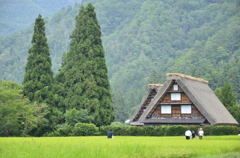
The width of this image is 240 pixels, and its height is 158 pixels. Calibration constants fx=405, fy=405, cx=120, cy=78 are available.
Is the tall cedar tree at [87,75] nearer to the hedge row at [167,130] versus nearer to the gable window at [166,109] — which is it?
the hedge row at [167,130]

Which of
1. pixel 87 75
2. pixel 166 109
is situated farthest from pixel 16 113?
pixel 166 109

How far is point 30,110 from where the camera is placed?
47.7 metres

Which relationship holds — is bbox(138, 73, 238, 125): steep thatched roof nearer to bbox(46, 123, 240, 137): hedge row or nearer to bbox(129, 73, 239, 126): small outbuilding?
bbox(129, 73, 239, 126): small outbuilding

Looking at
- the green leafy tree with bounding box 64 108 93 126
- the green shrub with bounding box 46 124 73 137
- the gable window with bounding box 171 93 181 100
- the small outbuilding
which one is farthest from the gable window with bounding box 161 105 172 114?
the green shrub with bounding box 46 124 73 137

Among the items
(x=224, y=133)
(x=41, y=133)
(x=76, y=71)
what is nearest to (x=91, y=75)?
(x=76, y=71)

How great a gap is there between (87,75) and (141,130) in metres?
14.9

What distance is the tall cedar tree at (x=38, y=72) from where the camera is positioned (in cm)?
5422

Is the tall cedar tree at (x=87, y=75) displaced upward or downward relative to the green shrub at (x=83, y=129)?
upward

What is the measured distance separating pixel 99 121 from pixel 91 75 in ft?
21.5

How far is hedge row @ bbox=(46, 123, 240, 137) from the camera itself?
43.8m

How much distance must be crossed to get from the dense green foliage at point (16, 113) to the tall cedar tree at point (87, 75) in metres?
5.48

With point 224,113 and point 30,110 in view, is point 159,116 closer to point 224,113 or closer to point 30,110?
point 224,113

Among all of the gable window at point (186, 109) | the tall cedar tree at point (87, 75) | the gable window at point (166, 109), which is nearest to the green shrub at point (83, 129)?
the tall cedar tree at point (87, 75)

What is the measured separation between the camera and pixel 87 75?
57156mm
